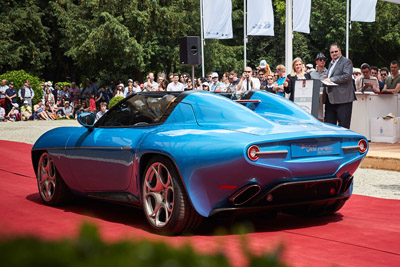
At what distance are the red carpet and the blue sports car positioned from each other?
0.23 m

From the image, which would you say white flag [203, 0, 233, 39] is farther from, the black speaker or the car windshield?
the car windshield

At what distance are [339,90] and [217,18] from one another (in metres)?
21.6

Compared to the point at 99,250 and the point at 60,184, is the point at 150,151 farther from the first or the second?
the point at 99,250

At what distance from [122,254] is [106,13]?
39.4 meters

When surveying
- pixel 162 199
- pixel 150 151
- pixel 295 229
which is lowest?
pixel 295 229

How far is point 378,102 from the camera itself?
604 inches

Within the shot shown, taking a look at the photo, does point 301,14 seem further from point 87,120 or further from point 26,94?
point 87,120

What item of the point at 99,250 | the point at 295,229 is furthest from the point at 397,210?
the point at 99,250

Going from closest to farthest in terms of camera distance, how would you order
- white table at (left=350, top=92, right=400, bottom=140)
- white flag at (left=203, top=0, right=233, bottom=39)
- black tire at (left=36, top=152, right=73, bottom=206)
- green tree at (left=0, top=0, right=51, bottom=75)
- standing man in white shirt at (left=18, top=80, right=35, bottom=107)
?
black tire at (left=36, top=152, right=73, bottom=206) < white table at (left=350, top=92, right=400, bottom=140) < standing man in white shirt at (left=18, top=80, right=35, bottom=107) < white flag at (left=203, top=0, right=233, bottom=39) < green tree at (left=0, top=0, right=51, bottom=75)

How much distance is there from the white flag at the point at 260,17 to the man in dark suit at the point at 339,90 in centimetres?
2144

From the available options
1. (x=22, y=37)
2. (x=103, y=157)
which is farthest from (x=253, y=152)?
(x=22, y=37)

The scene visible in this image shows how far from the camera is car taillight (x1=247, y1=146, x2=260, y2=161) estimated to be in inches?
215

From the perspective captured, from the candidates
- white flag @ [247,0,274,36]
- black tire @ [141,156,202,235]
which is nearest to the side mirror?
black tire @ [141,156,202,235]

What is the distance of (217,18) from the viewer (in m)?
33.2
